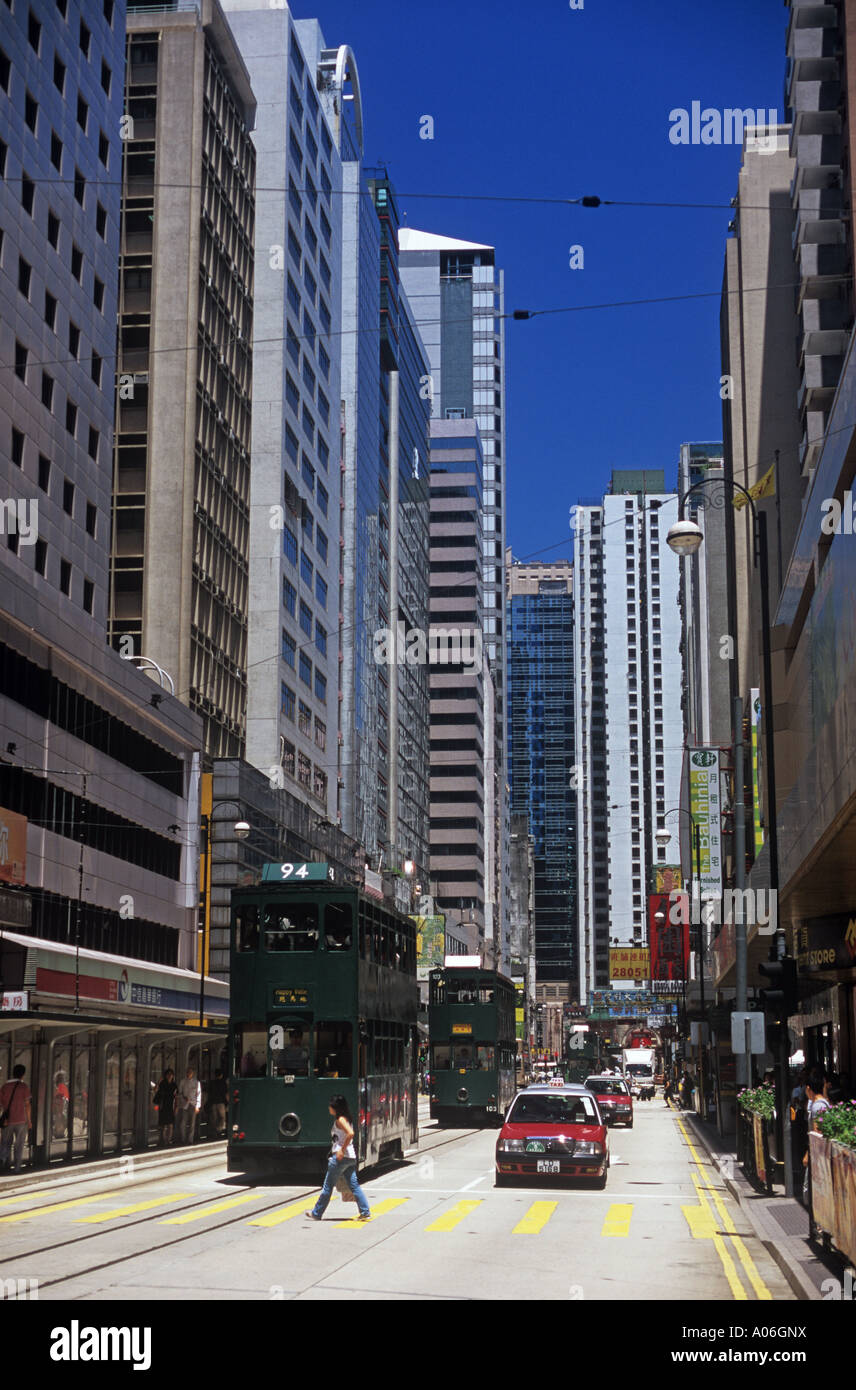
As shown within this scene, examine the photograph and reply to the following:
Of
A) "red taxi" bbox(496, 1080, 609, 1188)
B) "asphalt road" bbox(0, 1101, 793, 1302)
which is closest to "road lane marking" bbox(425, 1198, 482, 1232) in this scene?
"asphalt road" bbox(0, 1101, 793, 1302)

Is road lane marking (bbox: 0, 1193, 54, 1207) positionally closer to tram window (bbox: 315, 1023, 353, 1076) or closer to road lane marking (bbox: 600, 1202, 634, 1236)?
tram window (bbox: 315, 1023, 353, 1076)

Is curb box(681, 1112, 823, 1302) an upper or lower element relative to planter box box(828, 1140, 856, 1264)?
lower

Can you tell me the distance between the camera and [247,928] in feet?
83.9

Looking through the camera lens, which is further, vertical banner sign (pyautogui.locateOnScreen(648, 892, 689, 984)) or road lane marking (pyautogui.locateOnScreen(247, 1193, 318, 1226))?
vertical banner sign (pyautogui.locateOnScreen(648, 892, 689, 984))

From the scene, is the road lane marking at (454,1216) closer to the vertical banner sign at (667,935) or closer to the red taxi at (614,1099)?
the red taxi at (614,1099)

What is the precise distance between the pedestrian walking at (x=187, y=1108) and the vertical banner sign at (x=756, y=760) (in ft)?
53.4

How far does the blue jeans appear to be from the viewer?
19.3 meters

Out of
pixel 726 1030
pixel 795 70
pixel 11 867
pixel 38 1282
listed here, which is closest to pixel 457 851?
pixel 795 70

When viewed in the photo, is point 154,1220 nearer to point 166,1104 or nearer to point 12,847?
point 12,847

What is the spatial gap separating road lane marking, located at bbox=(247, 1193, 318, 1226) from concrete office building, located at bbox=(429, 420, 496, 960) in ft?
423

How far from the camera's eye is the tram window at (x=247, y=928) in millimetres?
25484

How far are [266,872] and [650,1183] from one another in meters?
8.92

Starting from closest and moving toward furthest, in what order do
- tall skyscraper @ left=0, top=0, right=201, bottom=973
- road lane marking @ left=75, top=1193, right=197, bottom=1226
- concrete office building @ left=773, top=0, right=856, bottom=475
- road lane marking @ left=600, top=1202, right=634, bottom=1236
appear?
road lane marking @ left=600, top=1202, right=634, bottom=1236, road lane marking @ left=75, top=1193, right=197, bottom=1226, tall skyscraper @ left=0, top=0, right=201, bottom=973, concrete office building @ left=773, top=0, right=856, bottom=475

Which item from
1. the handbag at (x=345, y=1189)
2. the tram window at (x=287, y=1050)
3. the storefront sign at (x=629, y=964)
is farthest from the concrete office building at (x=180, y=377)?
the storefront sign at (x=629, y=964)
